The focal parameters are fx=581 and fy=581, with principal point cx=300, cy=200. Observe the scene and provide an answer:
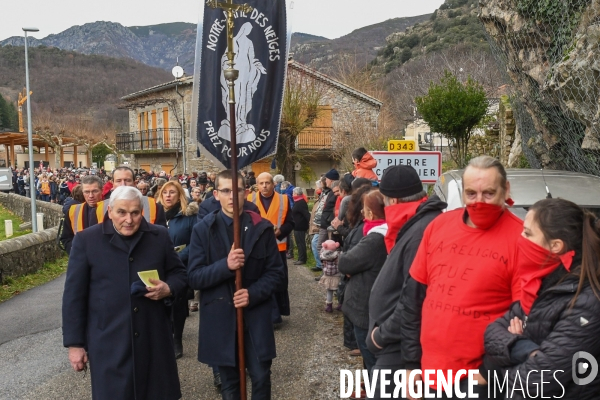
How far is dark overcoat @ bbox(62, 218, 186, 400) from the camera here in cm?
369

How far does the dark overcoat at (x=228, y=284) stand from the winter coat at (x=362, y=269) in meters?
0.55

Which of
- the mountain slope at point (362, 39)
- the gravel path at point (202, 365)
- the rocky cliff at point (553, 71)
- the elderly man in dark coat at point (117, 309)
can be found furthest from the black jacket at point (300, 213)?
the mountain slope at point (362, 39)

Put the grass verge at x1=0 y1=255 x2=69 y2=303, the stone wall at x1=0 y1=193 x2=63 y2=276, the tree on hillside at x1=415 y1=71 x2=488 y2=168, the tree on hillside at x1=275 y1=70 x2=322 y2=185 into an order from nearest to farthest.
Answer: the grass verge at x1=0 y1=255 x2=69 y2=303 → the stone wall at x1=0 y1=193 x2=63 y2=276 → the tree on hillside at x1=415 y1=71 x2=488 y2=168 → the tree on hillside at x1=275 y1=70 x2=322 y2=185

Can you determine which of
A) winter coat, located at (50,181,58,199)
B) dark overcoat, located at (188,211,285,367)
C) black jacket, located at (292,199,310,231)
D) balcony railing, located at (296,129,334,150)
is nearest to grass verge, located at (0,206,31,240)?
winter coat, located at (50,181,58,199)

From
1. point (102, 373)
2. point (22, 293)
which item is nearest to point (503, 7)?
point (102, 373)

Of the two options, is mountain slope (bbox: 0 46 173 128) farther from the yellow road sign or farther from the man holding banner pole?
the man holding banner pole

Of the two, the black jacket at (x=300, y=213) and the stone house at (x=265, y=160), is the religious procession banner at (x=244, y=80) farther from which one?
the stone house at (x=265, y=160)

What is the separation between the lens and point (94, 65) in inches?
4409

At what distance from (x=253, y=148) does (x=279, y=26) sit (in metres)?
0.99

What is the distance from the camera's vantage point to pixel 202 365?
19.2 ft

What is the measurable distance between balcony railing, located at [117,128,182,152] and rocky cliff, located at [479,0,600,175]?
1096 inches

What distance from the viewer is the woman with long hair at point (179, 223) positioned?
6.13 meters

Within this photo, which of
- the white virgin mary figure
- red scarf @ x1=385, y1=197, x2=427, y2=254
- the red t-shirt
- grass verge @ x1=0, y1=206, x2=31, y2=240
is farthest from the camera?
grass verge @ x1=0, y1=206, x2=31, y2=240

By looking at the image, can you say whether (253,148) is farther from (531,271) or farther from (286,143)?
(286,143)
